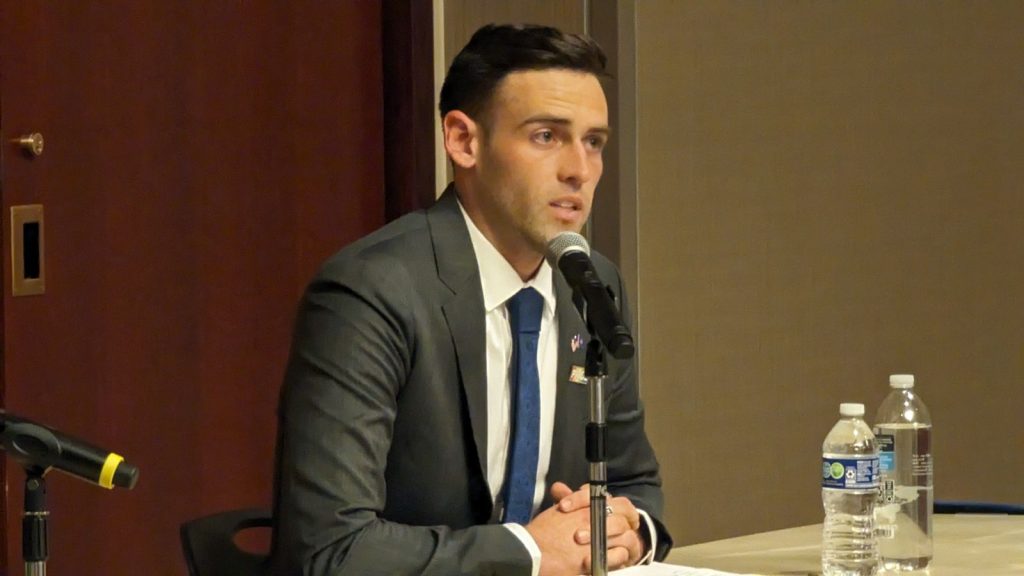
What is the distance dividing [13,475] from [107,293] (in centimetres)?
42

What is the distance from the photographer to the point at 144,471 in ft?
10.3

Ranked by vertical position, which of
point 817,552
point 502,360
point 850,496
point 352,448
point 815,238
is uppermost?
point 815,238

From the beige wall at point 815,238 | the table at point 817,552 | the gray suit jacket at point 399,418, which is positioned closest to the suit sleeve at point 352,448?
the gray suit jacket at point 399,418

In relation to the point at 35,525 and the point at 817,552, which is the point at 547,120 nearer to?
the point at 817,552

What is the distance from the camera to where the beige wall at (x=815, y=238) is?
4238 mm

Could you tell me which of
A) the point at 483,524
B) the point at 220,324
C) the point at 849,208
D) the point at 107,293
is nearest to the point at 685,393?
the point at 849,208

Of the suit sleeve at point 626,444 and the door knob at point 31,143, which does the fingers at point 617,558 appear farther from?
the door knob at point 31,143

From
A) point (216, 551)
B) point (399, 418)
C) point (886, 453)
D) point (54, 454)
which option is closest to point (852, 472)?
point (886, 453)

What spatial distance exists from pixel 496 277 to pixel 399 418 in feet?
0.87

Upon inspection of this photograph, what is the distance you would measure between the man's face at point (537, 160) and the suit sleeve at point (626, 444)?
22 cm

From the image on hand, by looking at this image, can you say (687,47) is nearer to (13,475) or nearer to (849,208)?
(849,208)

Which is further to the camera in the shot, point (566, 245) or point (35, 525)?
point (566, 245)

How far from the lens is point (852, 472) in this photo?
2.11m

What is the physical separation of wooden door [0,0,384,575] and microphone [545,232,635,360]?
1489mm
